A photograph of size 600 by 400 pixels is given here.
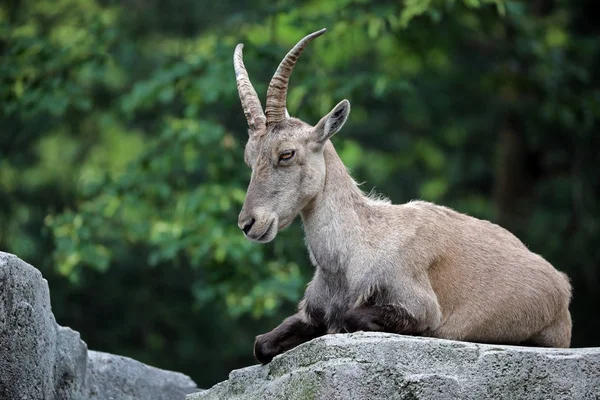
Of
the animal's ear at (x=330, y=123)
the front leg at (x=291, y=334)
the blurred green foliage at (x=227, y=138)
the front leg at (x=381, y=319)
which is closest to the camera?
the front leg at (x=381, y=319)

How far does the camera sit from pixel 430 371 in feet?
20.6

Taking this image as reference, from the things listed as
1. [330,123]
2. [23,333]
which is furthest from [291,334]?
[23,333]

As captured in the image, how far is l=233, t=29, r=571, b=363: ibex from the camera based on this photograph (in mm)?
7129

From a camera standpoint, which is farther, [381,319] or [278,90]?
[278,90]

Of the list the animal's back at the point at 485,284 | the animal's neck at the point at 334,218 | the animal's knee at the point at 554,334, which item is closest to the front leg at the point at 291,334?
the animal's neck at the point at 334,218

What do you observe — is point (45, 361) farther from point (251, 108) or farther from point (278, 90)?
point (278, 90)

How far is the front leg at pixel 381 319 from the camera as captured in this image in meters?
6.88

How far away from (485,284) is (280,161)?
1.86 m

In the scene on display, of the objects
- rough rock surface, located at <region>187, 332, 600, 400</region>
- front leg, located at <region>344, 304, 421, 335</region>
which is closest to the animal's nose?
front leg, located at <region>344, 304, 421, 335</region>

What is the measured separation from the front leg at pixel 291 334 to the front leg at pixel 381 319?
539 mm

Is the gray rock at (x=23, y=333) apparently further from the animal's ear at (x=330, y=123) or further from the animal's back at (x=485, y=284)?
the animal's back at (x=485, y=284)

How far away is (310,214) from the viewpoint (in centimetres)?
756

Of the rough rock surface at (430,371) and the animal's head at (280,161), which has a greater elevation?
the animal's head at (280,161)

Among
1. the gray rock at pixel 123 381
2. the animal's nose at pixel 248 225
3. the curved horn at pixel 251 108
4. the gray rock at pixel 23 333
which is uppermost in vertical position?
the curved horn at pixel 251 108
